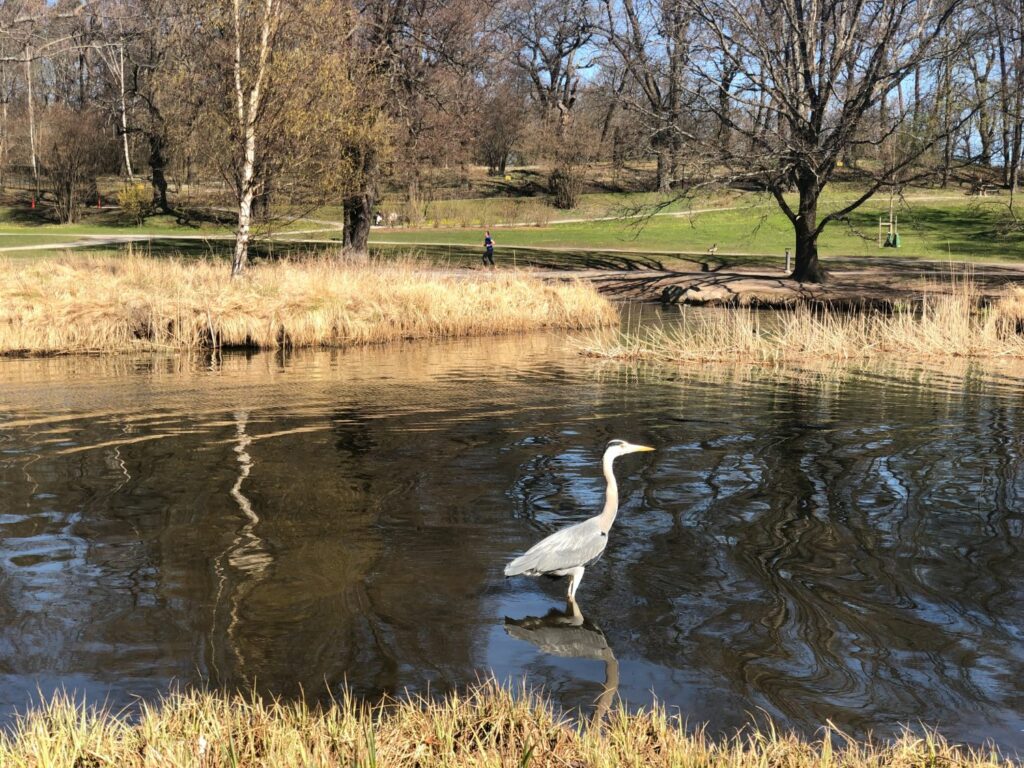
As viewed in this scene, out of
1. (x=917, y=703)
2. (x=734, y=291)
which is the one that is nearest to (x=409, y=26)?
(x=734, y=291)

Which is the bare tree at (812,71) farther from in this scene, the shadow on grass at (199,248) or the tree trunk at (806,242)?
the shadow on grass at (199,248)

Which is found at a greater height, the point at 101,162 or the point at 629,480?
the point at 101,162

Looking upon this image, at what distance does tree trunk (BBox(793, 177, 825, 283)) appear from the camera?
1281 inches

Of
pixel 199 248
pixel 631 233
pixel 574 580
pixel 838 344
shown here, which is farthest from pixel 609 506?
pixel 631 233

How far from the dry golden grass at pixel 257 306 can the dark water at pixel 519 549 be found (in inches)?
208

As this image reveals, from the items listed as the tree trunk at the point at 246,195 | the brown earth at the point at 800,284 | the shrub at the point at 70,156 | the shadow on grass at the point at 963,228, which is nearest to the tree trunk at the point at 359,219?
the brown earth at the point at 800,284

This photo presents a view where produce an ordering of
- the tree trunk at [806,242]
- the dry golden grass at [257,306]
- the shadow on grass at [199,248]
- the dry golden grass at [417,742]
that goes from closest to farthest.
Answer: the dry golden grass at [417,742], the dry golden grass at [257,306], the tree trunk at [806,242], the shadow on grass at [199,248]

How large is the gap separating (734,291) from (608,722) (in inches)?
1079

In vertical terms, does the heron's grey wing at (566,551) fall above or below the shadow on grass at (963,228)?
below

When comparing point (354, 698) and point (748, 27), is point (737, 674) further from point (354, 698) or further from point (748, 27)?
point (748, 27)

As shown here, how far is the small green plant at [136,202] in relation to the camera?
56.3 metres

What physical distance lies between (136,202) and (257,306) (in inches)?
1492

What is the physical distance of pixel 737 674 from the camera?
679 cm

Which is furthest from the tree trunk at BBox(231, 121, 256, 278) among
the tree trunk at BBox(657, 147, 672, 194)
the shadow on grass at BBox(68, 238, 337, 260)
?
the tree trunk at BBox(657, 147, 672, 194)
